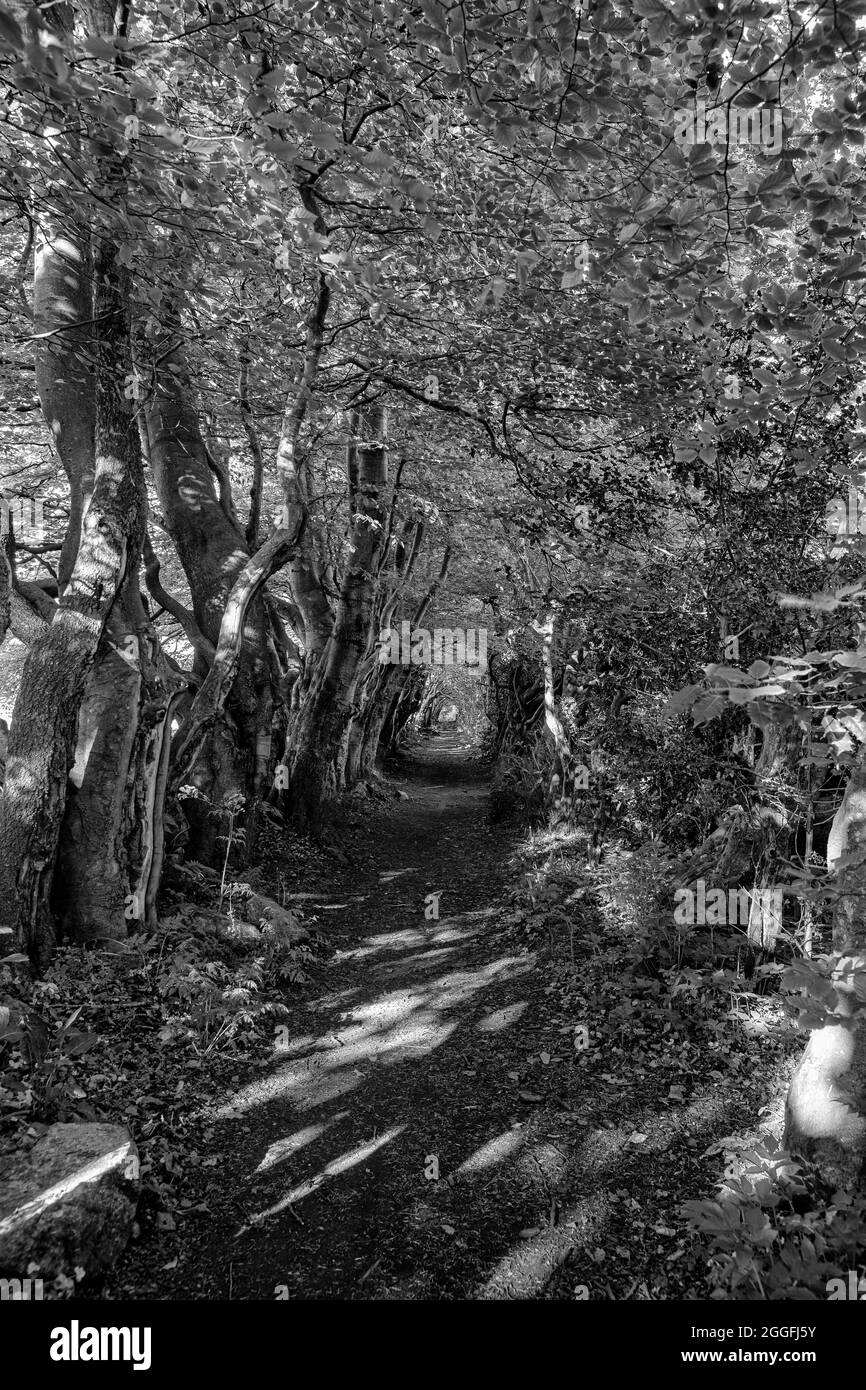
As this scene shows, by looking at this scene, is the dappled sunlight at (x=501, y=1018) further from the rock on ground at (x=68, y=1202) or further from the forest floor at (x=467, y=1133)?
the rock on ground at (x=68, y=1202)

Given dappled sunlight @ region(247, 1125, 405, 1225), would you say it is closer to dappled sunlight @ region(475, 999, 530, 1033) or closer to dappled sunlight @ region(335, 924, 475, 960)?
dappled sunlight @ region(475, 999, 530, 1033)

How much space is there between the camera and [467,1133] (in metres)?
A: 4.59

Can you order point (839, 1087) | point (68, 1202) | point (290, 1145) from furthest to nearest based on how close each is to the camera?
point (290, 1145) < point (839, 1087) < point (68, 1202)

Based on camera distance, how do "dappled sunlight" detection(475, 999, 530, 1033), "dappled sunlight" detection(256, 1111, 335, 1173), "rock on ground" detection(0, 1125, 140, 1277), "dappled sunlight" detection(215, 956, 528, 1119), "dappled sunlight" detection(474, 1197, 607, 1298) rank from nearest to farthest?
"rock on ground" detection(0, 1125, 140, 1277) < "dappled sunlight" detection(474, 1197, 607, 1298) < "dappled sunlight" detection(256, 1111, 335, 1173) < "dappled sunlight" detection(215, 956, 528, 1119) < "dappled sunlight" detection(475, 999, 530, 1033)

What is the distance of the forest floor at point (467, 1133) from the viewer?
136 inches

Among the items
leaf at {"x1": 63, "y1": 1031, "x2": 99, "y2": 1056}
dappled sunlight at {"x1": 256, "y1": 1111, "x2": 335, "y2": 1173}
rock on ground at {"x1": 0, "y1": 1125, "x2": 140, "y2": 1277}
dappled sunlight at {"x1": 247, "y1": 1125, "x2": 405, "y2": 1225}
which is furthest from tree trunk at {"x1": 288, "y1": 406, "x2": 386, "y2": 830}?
rock on ground at {"x1": 0, "y1": 1125, "x2": 140, "y2": 1277}

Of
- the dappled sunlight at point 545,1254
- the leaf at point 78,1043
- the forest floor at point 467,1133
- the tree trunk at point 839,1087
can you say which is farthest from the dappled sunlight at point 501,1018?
the leaf at point 78,1043

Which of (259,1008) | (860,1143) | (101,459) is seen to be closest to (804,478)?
(860,1143)

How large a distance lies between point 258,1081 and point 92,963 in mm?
1630

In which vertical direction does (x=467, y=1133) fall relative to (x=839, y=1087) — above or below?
below

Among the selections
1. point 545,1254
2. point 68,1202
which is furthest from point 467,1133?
point 68,1202

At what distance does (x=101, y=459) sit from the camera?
6027 mm

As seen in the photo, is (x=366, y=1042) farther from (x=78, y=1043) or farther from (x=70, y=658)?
(x=70, y=658)

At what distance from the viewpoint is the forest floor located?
345 centimetres
